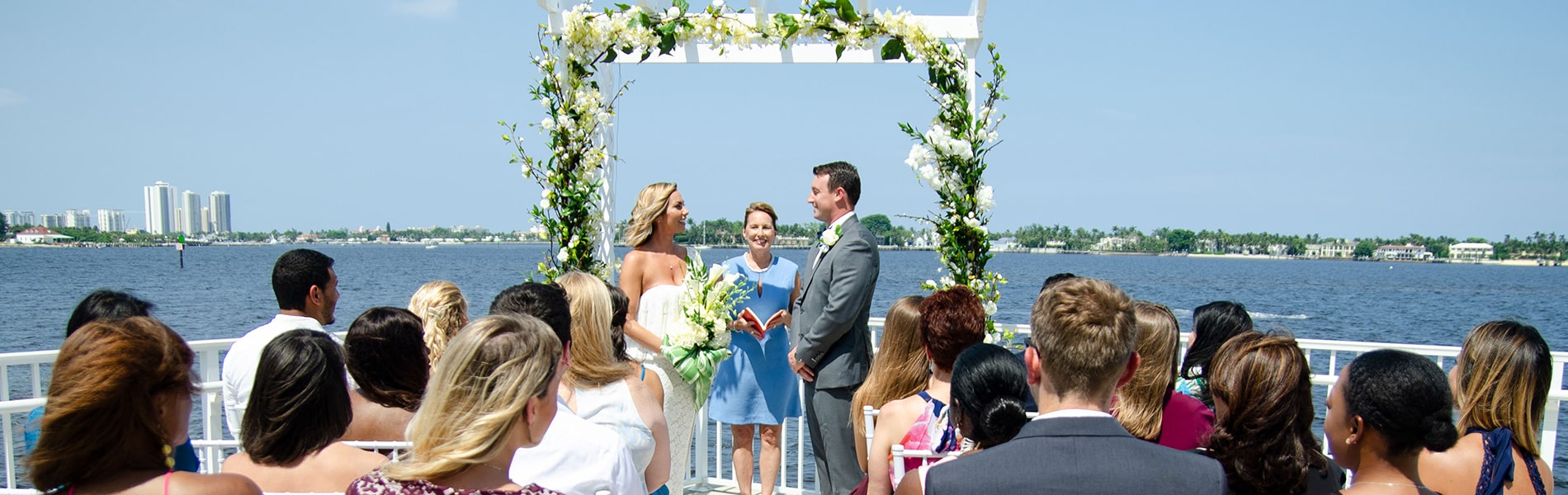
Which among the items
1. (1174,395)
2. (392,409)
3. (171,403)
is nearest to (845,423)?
(1174,395)

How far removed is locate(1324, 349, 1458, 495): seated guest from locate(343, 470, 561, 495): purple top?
188 centimetres

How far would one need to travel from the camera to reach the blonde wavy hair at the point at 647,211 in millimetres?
5008

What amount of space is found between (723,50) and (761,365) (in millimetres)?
1747

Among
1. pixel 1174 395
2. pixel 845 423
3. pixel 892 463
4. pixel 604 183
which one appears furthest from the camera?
pixel 604 183

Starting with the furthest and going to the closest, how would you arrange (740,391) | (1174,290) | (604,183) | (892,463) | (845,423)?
(1174,290) < (604,183) < (740,391) < (845,423) < (892,463)

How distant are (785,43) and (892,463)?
3127 millimetres

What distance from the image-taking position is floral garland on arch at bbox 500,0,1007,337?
494 centimetres

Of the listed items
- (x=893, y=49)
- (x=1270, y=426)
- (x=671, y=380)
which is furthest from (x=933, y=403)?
(x=893, y=49)

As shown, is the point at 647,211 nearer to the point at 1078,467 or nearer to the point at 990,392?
the point at 990,392

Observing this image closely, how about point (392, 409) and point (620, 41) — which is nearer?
point (392, 409)

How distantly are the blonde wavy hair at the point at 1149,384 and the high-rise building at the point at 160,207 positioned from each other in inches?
5275

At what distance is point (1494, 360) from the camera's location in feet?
8.84

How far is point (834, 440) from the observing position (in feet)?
14.4

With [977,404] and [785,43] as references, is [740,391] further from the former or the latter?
[977,404]
